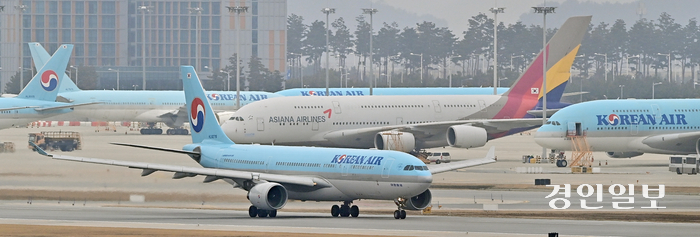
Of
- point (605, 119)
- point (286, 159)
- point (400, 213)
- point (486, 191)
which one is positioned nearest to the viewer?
point (400, 213)

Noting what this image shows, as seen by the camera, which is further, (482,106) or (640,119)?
(482,106)

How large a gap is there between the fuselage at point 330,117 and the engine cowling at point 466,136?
6.23ft

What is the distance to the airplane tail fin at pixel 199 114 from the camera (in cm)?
3959

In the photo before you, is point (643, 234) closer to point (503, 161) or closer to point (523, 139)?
point (503, 161)

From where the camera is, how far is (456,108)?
59.1 metres

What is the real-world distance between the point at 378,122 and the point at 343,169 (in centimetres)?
2395

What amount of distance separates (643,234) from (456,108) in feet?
103

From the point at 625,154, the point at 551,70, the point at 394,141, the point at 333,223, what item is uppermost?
the point at 551,70

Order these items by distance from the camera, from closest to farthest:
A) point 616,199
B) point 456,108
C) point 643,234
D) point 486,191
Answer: point 643,234 < point 616,199 < point 486,191 < point 456,108

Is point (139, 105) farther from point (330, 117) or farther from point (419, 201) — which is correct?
point (419, 201)

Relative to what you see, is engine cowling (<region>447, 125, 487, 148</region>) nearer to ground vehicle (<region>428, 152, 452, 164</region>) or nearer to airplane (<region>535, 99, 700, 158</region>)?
ground vehicle (<region>428, 152, 452, 164</region>)

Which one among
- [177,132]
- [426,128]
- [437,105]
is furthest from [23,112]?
[426,128]

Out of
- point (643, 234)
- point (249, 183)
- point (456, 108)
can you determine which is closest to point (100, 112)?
point (456, 108)

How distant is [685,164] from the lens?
5038 cm
